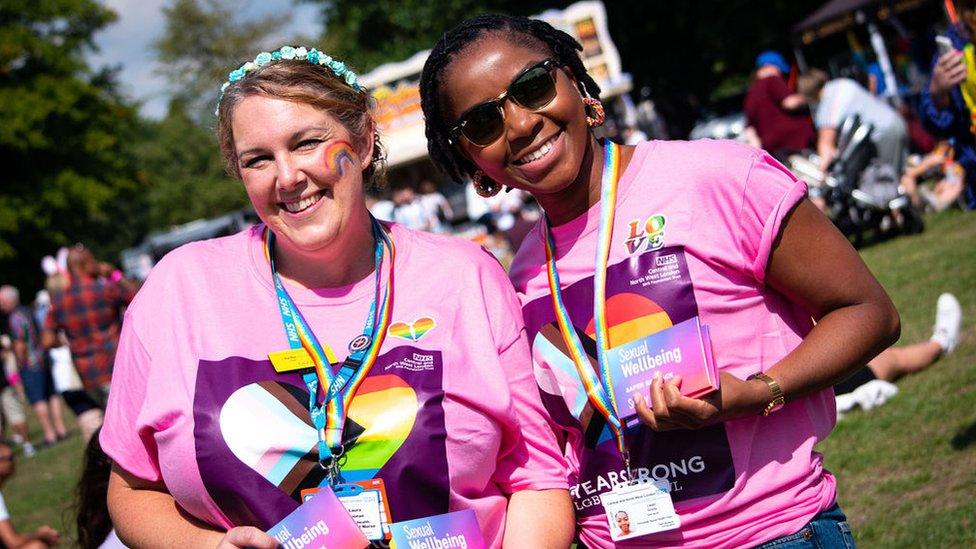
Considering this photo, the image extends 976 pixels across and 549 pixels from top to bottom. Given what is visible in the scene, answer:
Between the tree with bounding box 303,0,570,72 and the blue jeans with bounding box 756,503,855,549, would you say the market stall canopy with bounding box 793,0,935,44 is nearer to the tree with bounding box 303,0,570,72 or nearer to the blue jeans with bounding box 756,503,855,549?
the tree with bounding box 303,0,570,72

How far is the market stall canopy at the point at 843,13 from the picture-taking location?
21688 millimetres

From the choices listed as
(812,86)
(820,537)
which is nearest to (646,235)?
(820,537)

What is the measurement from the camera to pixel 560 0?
29703mm

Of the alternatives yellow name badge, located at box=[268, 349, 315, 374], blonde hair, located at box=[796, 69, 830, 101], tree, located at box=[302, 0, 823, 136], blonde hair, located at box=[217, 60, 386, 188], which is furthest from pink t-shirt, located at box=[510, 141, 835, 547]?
tree, located at box=[302, 0, 823, 136]

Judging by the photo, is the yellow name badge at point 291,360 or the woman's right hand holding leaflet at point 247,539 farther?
the yellow name badge at point 291,360

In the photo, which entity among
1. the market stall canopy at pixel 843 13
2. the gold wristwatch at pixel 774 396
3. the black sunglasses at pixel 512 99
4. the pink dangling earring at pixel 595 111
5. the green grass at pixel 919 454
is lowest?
the green grass at pixel 919 454

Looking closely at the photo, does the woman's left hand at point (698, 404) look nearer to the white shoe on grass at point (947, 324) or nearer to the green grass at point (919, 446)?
the green grass at point (919, 446)

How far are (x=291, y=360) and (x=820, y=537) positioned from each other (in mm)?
1276

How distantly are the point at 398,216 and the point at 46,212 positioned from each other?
2161 centimetres

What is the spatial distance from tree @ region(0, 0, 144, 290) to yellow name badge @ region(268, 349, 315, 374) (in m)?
35.9

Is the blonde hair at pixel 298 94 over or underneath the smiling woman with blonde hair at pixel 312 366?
over

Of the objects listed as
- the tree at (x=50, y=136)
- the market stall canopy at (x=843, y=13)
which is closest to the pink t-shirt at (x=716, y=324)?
the market stall canopy at (x=843, y=13)

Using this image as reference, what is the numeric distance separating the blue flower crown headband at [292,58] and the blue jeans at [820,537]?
5.10ft

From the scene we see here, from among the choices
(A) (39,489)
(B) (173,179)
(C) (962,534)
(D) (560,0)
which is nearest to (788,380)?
(C) (962,534)
